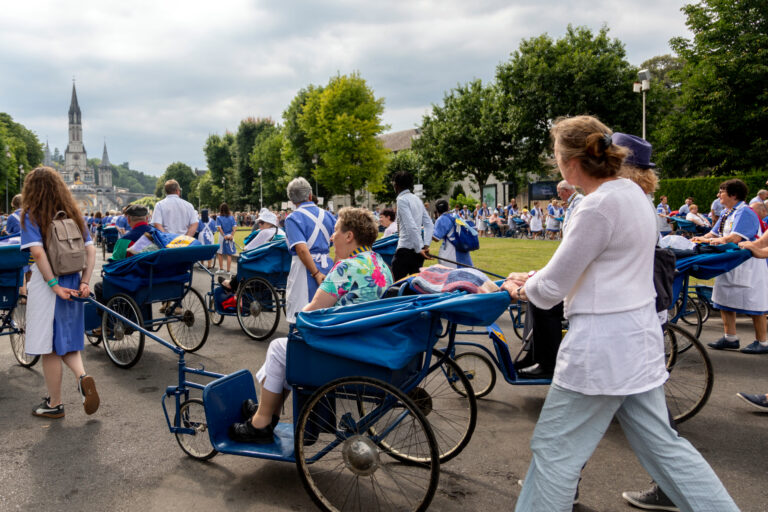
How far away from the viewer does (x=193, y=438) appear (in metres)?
3.97

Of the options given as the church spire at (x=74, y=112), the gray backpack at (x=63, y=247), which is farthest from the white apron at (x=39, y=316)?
the church spire at (x=74, y=112)

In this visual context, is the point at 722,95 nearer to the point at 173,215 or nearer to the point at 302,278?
the point at 173,215

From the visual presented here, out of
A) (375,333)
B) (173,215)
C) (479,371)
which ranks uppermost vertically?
(173,215)

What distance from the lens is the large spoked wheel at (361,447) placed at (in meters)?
2.98

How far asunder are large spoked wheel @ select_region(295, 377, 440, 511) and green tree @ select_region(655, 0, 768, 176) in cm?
3305

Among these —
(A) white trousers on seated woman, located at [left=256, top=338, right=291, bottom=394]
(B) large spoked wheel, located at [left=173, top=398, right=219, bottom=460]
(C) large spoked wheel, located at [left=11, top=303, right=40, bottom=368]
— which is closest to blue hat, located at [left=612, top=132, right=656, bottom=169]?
(A) white trousers on seated woman, located at [left=256, top=338, right=291, bottom=394]

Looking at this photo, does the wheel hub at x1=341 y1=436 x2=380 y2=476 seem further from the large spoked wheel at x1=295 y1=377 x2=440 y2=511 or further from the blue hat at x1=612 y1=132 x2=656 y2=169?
the blue hat at x1=612 y1=132 x2=656 y2=169

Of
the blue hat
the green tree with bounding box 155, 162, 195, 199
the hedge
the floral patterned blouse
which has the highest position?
the green tree with bounding box 155, 162, 195, 199

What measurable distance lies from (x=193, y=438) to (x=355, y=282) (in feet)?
5.29

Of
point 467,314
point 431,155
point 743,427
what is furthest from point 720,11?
point 467,314

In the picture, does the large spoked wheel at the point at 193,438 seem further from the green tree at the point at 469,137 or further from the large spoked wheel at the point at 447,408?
the green tree at the point at 469,137

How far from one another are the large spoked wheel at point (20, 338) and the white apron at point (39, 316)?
1.85 meters

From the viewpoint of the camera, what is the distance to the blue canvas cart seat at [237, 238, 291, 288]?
785 cm

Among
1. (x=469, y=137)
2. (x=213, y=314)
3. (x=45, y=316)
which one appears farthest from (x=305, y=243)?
(x=469, y=137)
